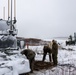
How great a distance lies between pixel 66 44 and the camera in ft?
63.6

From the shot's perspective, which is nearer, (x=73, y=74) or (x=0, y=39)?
(x=73, y=74)

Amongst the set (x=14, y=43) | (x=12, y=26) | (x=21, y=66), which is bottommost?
(x=21, y=66)

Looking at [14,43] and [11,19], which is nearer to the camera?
[14,43]

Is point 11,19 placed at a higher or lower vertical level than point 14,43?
higher

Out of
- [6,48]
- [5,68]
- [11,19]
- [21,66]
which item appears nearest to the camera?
[5,68]

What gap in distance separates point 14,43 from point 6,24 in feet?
4.45

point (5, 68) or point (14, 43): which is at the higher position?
point (14, 43)

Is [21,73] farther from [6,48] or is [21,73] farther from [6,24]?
[6,24]

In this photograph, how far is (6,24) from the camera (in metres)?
9.61

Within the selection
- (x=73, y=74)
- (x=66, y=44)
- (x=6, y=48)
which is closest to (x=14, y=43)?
(x=6, y=48)

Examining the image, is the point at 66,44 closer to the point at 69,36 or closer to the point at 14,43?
the point at 69,36

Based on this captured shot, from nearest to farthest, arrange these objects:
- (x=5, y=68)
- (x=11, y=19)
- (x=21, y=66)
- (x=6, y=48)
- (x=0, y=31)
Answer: (x=5, y=68)
(x=21, y=66)
(x=6, y=48)
(x=0, y=31)
(x=11, y=19)

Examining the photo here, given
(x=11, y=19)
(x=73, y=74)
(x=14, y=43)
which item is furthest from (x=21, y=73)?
(x=11, y=19)

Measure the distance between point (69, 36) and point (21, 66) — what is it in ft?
51.3
